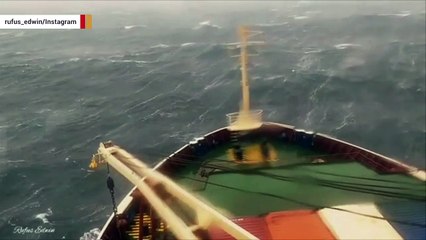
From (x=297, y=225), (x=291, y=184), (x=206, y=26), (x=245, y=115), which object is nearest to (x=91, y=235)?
(x=245, y=115)

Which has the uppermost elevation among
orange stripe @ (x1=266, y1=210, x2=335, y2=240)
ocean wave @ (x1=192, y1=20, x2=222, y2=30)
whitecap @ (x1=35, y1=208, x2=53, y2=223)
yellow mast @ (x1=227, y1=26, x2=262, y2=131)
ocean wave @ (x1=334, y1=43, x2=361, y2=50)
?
ocean wave @ (x1=192, y1=20, x2=222, y2=30)

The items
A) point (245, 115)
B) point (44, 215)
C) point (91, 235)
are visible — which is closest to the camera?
point (245, 115)

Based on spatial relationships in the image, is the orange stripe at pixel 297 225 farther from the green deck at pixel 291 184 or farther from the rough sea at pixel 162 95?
the rough sea at pixel 162 95

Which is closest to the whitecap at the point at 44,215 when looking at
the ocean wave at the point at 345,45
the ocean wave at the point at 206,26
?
the ocean wave at the point at 345,45

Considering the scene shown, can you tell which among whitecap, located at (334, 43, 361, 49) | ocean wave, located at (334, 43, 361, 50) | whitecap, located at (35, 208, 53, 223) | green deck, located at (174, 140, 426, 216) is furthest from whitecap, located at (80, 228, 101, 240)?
whitecap, located at (334, 43, 361, 49)

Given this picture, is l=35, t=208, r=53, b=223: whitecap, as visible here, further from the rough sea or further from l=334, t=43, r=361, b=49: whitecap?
l=334, t=43, r=361, b=49: whitecap

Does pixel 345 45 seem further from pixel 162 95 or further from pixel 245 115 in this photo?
pixel 245 115

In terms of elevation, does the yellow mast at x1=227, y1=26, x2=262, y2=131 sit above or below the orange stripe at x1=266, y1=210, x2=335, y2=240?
above
